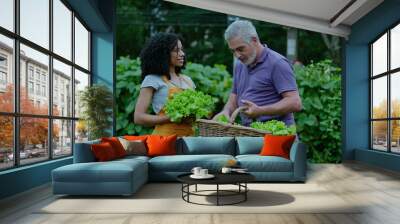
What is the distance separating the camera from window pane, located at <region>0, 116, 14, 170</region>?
4.81 metres

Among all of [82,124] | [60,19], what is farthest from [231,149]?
[60,19]

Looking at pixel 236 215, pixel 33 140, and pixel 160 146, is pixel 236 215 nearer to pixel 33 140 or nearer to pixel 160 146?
pixel 160 146

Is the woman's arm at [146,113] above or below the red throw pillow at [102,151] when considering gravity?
above

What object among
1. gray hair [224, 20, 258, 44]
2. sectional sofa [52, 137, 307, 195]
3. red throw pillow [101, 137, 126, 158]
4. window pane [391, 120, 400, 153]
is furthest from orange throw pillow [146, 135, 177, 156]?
window pane [391, 120, 400, 153]

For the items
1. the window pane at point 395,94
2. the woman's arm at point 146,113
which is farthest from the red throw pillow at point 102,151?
the window pane at point 395,94

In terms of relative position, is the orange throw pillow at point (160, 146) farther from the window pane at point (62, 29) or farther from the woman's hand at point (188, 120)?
the window pane at point (62, 29)

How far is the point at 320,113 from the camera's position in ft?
31.0

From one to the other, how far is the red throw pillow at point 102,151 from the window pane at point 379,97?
5.56 m

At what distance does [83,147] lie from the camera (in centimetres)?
538

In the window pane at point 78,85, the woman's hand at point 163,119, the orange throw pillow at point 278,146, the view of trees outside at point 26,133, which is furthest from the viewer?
the window pane at point 78,85

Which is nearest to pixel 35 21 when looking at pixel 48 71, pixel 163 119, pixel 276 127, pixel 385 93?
pixel 48 71

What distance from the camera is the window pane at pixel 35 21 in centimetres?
546

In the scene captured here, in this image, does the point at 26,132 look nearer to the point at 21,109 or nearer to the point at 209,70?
the point at 21,109

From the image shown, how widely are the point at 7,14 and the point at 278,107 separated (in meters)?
4.43
